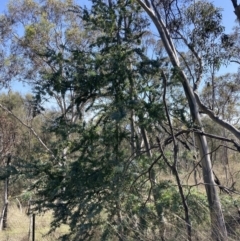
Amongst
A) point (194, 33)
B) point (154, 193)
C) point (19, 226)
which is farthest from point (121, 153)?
point (19, 226)

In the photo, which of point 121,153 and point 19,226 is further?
point 19,226

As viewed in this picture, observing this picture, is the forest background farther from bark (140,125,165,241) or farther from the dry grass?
the dry grass

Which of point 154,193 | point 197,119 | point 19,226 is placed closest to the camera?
point 154,193

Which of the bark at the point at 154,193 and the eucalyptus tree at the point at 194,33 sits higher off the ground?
the eucalyptus tree at the point at 194,33

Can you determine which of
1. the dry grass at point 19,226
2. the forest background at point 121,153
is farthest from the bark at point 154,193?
the dry grass at point 19,226

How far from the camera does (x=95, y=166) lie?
6.44 meters

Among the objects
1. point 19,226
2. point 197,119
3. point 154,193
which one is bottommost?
point 154,193

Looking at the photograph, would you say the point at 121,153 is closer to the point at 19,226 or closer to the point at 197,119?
the point at 197,119

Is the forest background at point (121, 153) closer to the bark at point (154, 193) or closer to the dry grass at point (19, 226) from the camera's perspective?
the bark at point (154, 193)

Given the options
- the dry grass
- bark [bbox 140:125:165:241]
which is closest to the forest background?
bark [bbox 140:125:165:241]

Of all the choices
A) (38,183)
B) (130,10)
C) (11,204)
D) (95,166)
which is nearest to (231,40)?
(130,10)

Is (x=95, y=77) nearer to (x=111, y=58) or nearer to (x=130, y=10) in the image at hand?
(x=111, y=58)

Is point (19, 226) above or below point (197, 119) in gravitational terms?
below

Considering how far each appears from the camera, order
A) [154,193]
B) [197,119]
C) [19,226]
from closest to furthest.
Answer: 1. [154,193]
2. [197,119]
3. [19,226]
